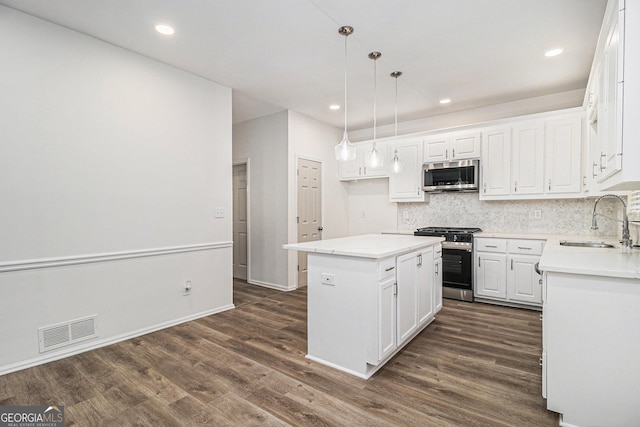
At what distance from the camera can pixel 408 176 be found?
16.6 ft

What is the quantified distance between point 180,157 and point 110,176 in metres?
0.73

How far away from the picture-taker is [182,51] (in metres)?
3.10

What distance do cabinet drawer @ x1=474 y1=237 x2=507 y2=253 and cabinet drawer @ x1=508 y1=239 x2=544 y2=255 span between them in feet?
0.25

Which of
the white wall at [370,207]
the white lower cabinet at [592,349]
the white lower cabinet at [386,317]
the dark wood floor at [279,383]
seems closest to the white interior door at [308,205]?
the white wall at [370,207]

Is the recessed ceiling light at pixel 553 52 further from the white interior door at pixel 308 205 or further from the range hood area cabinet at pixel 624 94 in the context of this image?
the white interior door at pixel 308 205

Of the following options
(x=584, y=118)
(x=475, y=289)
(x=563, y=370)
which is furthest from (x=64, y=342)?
(x=584, y=118)

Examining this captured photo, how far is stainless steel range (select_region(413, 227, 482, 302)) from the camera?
4207 millimetres

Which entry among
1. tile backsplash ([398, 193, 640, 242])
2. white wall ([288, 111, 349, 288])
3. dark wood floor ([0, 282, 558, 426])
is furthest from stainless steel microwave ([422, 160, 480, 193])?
dark wood floor ([0, 282, 558, 426])

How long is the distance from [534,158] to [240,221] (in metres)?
4.52

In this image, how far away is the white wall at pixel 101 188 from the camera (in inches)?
96.9

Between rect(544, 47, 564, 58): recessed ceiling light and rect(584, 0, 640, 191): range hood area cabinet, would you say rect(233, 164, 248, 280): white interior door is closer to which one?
rect(544, 47, 564, 58): recessed ceiling light

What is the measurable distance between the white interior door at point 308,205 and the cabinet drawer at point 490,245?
2460 mm

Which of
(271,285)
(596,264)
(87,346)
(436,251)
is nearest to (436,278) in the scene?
(436,251)

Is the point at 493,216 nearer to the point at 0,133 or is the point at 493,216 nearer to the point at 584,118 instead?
the point at 584,118
